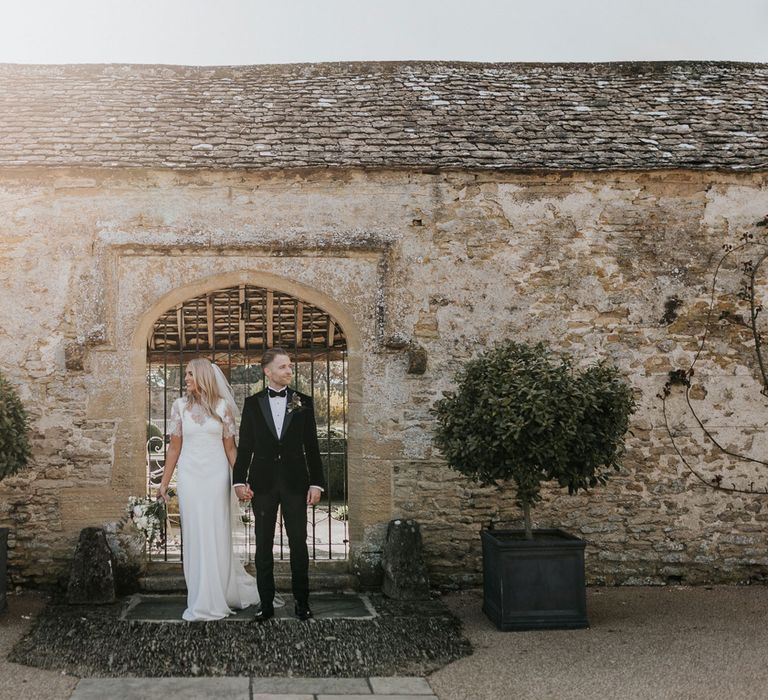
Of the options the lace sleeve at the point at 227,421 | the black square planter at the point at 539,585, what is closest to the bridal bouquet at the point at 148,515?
the lace sleeve at the point at 227,421

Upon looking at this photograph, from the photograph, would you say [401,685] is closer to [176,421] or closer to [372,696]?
[372,696]

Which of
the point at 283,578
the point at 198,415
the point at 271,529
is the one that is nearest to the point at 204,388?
the point at 198,415

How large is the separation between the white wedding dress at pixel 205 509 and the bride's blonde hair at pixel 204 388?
1.5 inches

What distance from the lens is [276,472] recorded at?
600cm

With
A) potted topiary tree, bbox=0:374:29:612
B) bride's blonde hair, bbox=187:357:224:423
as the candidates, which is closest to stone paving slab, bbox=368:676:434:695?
bride's blonde hair, bbox=187:357:224:423

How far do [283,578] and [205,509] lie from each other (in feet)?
4.98

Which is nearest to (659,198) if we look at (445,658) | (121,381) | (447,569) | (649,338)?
(649,338)

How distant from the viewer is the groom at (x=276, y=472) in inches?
236

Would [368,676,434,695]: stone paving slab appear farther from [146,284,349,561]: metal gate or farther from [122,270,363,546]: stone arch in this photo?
[146,284,349,561]: metal gate

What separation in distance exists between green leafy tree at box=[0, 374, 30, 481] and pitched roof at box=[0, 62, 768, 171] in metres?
2.33

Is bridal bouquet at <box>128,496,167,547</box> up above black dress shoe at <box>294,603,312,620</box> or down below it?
above

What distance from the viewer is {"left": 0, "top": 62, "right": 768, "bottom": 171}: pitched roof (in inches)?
301

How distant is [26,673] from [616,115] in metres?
7.47

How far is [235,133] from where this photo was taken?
8.05 meters
